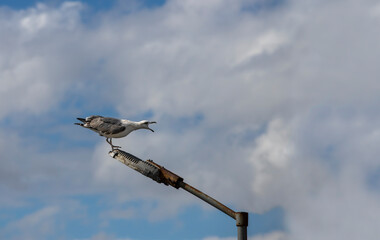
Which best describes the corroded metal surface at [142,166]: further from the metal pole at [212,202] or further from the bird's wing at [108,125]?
the bird's wing at [108,125]

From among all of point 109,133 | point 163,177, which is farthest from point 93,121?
point 163,177

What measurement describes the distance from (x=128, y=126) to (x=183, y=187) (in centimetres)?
661

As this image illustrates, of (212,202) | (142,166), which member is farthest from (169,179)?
(212,202)

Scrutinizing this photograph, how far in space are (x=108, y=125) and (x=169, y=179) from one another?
673cm

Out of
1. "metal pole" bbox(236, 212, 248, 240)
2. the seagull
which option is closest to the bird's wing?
the seagull

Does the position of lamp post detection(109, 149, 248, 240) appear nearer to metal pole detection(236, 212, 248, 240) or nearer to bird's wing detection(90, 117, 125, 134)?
metal pole detection(236, 212, 248, 240)

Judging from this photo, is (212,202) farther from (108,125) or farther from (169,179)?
(108,125)

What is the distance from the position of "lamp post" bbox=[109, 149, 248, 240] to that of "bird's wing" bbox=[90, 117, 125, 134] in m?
4.81

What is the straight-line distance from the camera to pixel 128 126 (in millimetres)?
20344

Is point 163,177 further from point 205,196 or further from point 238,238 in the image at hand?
point 238,238

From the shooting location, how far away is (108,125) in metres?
20.4

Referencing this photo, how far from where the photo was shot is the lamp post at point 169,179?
13469 mm

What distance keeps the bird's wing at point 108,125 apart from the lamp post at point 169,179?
4.81 m

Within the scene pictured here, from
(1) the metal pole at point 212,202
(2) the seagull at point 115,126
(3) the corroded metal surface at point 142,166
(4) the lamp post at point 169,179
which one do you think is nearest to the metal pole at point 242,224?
(4) the lamp post at point 169,179
